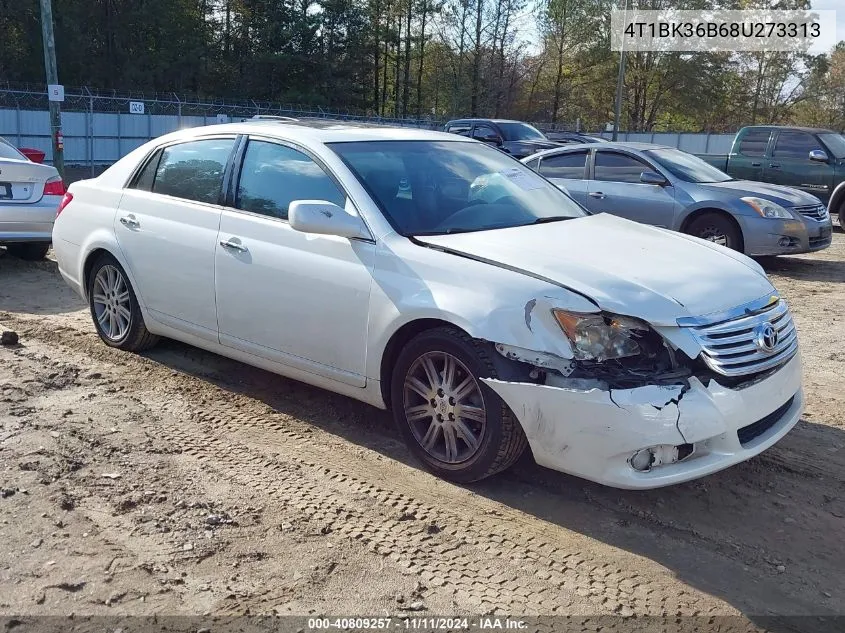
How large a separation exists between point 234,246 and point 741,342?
2805 mm

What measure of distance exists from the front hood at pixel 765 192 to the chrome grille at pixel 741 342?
267 inches

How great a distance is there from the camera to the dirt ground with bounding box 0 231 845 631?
3.08 meters

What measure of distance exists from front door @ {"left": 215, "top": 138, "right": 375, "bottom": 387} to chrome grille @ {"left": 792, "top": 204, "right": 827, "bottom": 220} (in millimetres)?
7670

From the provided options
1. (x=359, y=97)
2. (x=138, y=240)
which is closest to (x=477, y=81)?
(x=359, y=97)

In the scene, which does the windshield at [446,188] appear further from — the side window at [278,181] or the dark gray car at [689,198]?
the dark gray car at [689,198]

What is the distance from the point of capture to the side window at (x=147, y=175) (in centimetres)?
571

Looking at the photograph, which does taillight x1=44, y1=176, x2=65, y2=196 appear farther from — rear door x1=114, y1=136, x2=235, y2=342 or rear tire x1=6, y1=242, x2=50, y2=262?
rear door x1=114, y1=136, x2=235, y2=342

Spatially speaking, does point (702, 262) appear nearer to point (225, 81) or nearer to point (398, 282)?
point (398, 282)

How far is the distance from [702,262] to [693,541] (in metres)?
1.41

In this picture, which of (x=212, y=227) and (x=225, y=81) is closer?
(x=212, y=227)

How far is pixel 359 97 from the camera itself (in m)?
57.5

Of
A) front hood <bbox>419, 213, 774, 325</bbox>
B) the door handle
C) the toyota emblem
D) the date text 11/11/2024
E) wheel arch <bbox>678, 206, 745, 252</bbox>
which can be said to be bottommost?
the date text 11/11/2024

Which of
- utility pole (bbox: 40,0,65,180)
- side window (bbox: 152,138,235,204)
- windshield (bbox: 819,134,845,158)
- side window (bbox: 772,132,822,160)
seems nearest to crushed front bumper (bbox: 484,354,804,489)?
side window (bbox: 152,138,235,204)

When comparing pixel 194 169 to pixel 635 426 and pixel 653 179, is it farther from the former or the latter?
pixel 653 179
